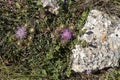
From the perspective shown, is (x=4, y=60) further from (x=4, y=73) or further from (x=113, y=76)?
(x=113, y=76)

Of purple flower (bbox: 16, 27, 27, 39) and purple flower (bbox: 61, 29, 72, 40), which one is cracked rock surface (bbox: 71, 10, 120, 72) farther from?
purple flower (bbox: 16, 27, 27, 39)

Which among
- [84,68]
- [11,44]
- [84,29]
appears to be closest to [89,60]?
[84,68]

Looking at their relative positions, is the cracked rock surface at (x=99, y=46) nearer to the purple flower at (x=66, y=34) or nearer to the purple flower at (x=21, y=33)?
the purple flower at (x=66, y=34)

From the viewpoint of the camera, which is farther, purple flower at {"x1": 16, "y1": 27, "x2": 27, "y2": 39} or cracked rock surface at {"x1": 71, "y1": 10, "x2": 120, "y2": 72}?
purple flower at {"x1": 16, "y1": 27, "x2": 27, "y2": 39}

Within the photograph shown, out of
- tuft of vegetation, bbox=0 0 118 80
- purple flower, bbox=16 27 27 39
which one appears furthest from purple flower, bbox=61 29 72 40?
purple flower, bbox=16 27 27 39

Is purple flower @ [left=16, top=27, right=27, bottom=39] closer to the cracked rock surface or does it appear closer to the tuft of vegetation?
the tuft of vegetation

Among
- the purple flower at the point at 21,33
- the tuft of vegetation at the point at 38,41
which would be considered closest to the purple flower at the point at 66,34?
the tuft of vegetation at the point at 38,41

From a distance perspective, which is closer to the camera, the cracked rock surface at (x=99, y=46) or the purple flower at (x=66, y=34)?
the cracked rock surface at (x=99, y=46)

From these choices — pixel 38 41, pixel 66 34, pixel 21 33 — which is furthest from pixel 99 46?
pixel 21 33
